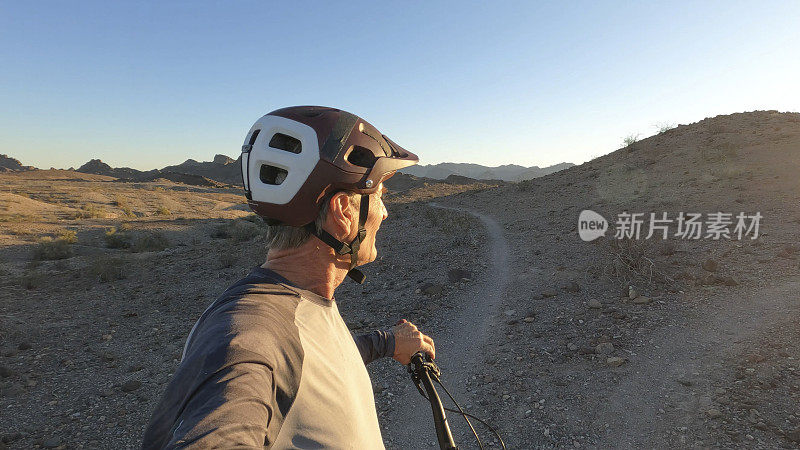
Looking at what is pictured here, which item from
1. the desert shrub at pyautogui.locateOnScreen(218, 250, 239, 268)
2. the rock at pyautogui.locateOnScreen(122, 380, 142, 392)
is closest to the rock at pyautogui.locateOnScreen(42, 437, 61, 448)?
the rock at pyautogui.locateOnScreen(122, 380, 142, 392)

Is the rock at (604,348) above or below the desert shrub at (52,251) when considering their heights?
above

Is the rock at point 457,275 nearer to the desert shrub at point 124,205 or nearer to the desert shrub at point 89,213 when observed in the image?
the desert shrub at point 89,213

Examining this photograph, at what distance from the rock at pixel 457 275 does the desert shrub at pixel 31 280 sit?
11562 mm

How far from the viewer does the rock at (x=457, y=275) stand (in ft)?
31.1

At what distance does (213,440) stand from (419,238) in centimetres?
1324

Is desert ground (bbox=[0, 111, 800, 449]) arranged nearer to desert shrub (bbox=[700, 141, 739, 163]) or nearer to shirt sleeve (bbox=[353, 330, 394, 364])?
desert shrub (bbox=[700, 141, 739, 163])

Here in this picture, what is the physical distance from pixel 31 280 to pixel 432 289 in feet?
37.3

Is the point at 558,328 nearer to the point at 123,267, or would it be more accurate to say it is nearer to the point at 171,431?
the point at 171,431

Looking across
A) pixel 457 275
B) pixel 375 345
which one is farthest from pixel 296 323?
pixel 457 275

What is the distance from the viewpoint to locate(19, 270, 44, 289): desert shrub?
35.6 ft

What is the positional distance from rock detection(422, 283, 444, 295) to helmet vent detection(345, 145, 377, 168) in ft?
22.7

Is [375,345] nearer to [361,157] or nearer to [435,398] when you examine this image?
[435,398]

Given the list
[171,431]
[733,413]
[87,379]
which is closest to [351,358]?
[171,431]

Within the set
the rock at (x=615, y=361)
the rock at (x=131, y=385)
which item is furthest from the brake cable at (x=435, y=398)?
the rock at (x=131, y=385)
